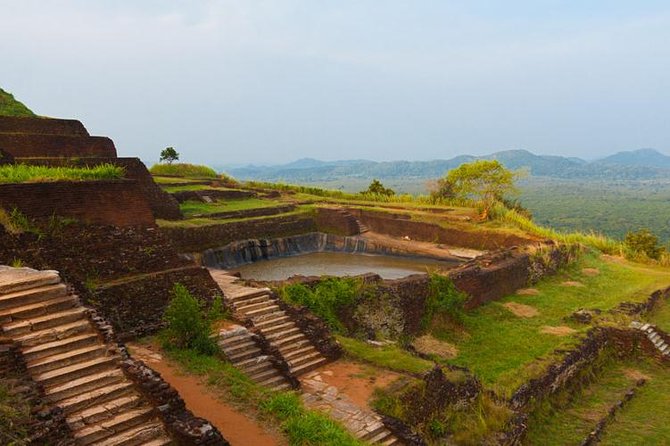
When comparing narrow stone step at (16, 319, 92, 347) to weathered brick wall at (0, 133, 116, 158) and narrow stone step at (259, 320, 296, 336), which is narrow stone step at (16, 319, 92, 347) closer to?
narrow stone step at (259, 320, 296, 336)

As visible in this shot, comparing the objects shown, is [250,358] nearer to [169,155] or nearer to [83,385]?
[83,385]

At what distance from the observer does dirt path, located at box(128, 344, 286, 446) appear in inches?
211

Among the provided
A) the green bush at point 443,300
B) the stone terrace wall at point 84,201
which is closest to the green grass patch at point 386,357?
the green bush at point 443,300

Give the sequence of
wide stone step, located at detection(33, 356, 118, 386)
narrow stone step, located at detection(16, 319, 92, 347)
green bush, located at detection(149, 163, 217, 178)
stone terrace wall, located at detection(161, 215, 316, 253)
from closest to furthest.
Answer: wide stone step, located at detection(33, 356, 118, 386)
narrow stone step, located at detection(16, 319, 92, 347)
stone terrace wall, located at detection(161, 215, 316, 253)
green bush, located at detection(149, 163, 217, 178)

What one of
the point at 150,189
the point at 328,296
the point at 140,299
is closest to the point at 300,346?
the point at 328,296

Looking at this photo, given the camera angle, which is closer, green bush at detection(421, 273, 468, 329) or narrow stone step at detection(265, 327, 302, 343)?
narrow stone step at detection(265, 327, 302, 343)

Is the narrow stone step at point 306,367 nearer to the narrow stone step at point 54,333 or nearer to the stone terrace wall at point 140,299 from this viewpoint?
the stone terrace wall at point 140,299

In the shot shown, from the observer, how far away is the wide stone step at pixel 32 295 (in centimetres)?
586

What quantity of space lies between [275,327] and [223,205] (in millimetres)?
14429

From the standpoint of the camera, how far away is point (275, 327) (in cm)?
918

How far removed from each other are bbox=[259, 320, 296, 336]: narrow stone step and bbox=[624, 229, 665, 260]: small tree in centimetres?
1560

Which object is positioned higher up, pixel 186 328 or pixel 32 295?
pixel 32 295

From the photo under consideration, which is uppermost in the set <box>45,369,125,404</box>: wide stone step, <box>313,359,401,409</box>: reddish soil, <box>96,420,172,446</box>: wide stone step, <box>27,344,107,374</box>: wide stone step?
<box>27,344,107,374</box>: wide stone step

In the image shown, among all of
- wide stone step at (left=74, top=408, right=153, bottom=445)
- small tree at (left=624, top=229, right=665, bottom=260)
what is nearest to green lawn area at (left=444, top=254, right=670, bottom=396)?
small tree at (left=624, top=229, right=665, bottom=260)
